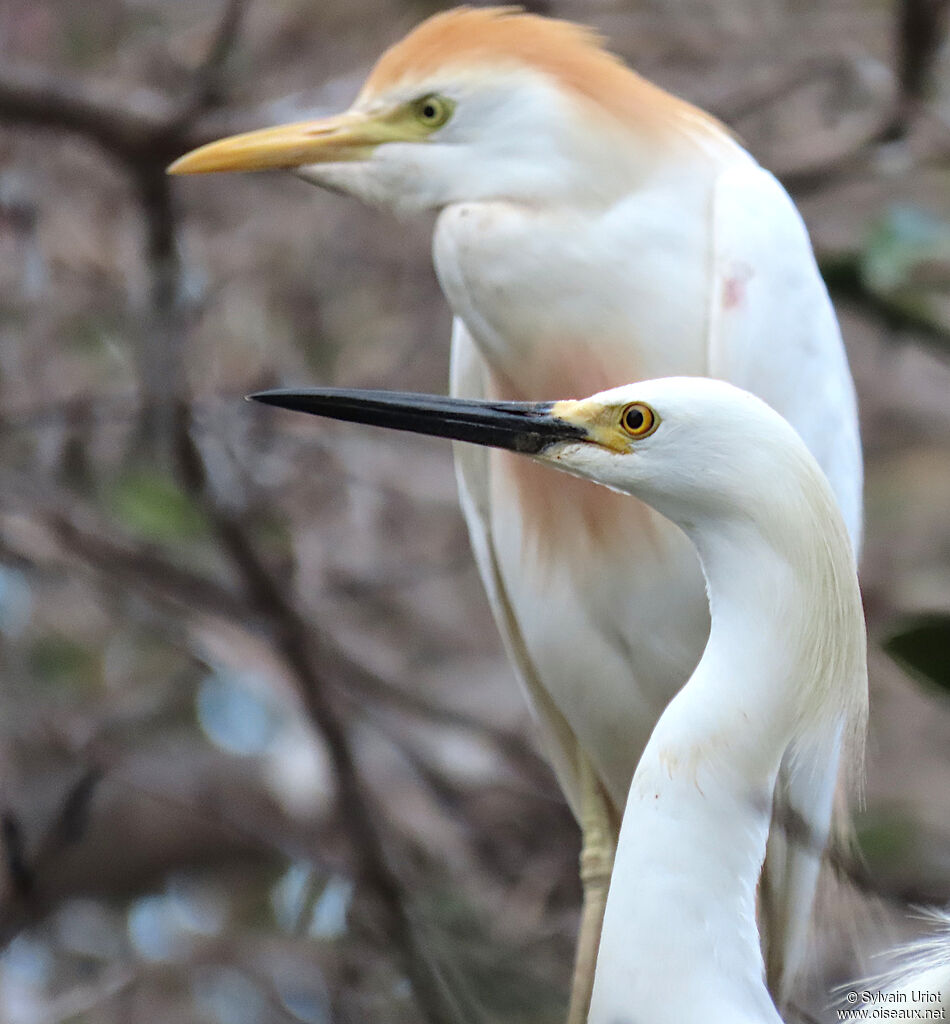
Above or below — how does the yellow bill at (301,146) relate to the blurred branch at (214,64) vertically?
above

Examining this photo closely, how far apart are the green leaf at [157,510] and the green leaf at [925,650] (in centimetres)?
116

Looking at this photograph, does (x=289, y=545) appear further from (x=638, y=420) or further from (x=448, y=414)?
(x=638, y=420)

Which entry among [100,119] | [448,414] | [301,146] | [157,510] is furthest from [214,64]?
[448,414]

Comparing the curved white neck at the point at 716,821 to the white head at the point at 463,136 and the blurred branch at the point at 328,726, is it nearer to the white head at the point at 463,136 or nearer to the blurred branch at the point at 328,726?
the blurred branch at the point at 328,726

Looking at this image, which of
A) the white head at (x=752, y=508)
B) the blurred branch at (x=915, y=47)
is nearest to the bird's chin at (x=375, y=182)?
the white head at (x=752, y=508)

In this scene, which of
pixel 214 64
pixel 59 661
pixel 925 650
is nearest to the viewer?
pixel 925 650

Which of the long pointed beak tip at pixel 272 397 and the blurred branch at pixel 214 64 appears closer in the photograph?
the long pointed beak tip at pixel 272 397

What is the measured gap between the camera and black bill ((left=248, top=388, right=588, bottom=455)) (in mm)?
1169

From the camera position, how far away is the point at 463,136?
5.28 ft

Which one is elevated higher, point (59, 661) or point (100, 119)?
point (100, 119)

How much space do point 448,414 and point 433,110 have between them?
1.82 ft

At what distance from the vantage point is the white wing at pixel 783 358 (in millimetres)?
1576

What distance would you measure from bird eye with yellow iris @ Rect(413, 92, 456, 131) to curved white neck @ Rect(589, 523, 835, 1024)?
2.33 feet

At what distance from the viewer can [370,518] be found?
8.86 feet
